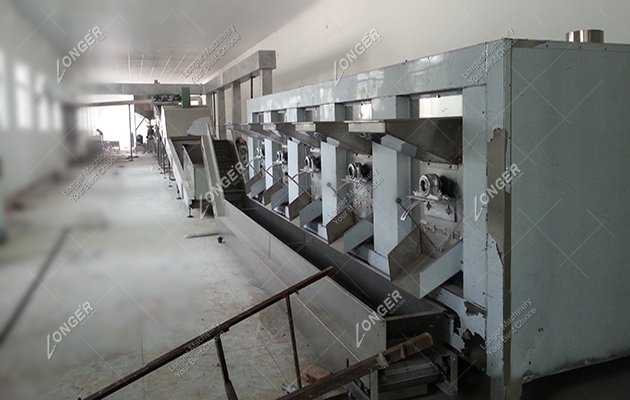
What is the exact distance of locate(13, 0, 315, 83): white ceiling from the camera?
4191 mm

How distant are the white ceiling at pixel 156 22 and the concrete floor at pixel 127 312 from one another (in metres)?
1.48

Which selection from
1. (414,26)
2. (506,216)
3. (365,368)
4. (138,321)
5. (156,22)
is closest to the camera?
(365,368)

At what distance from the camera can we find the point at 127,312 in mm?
2764

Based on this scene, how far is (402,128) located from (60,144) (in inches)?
51.2

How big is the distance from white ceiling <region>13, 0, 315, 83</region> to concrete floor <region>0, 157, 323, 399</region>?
58.2 inches

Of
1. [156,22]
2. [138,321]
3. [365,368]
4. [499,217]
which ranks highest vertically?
[156,22]

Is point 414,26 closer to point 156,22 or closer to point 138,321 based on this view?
point 138,321

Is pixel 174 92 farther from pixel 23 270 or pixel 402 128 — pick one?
pixel 402 128

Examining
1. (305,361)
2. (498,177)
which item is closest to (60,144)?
(305,361)

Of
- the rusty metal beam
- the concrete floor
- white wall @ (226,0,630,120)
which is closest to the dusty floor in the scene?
the concrete floor

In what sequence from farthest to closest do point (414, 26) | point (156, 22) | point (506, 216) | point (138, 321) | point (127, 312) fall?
point (156, 22) < point (414, 26) < point (127, 312) < point (138, 321) < point (506, 216)

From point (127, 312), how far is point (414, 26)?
2586mm

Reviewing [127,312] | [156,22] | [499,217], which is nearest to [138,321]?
[127,312]

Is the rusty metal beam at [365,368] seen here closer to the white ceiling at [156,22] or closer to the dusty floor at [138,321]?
the dusty floor at [138,321]
